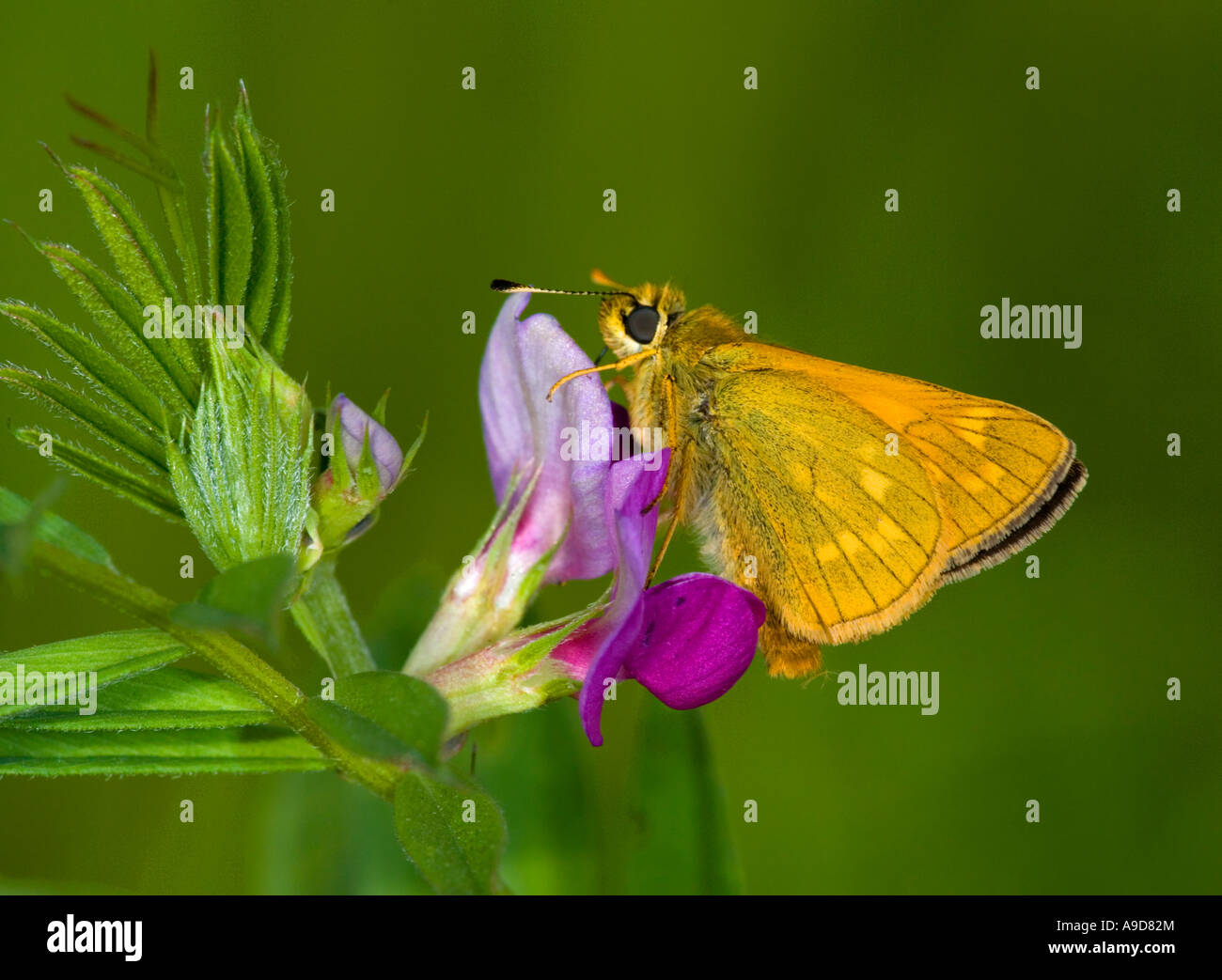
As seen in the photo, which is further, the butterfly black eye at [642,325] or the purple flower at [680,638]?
the butterfly black eye at [642,325]

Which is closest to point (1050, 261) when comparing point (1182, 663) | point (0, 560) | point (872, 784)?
point (1182, 663)

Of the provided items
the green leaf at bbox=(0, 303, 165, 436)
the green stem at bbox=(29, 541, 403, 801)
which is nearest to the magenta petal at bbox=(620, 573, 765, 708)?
the green stem at bbox=(29, 541, 403, 801)

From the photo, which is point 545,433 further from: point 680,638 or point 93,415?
point 93,415

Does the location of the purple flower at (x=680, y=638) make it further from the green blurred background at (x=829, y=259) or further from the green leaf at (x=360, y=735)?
the green blurred background at (x=829, y=259)

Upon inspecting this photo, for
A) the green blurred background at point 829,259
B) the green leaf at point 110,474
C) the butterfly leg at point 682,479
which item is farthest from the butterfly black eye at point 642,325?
the green blurred background at point 829,259

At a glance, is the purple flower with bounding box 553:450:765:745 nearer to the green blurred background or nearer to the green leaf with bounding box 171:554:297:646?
the green leaf with bounding box 171:554:297:646
